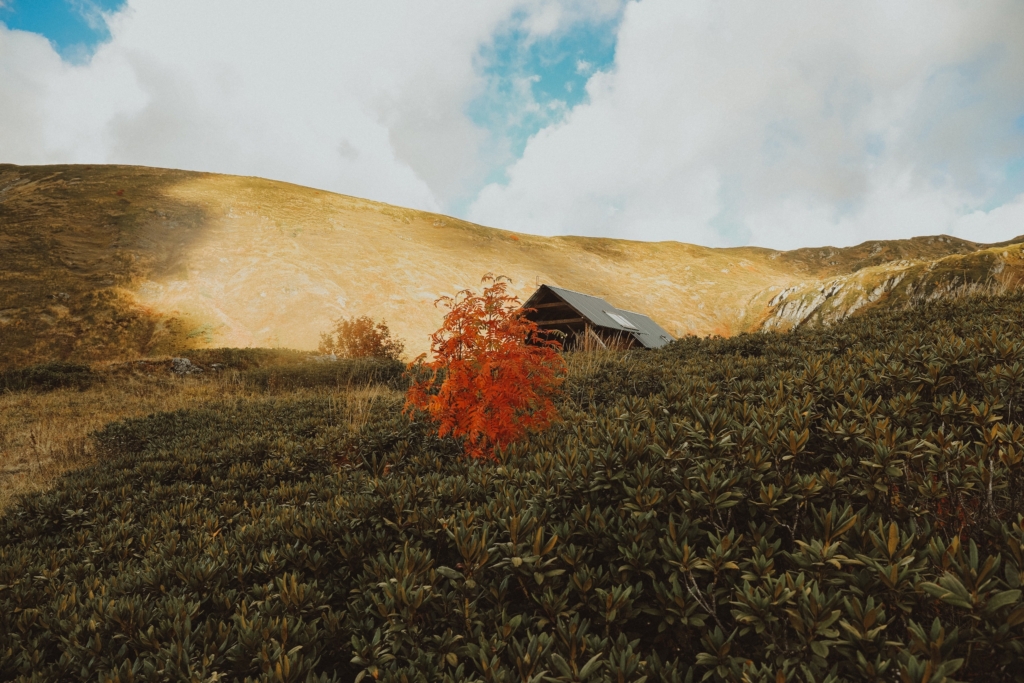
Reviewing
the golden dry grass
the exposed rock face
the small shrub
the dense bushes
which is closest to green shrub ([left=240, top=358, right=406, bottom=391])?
the golden dry grass

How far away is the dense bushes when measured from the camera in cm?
182

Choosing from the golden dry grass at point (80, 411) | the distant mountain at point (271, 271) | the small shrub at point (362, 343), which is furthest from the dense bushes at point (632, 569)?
the small shrub at point (362, 343)

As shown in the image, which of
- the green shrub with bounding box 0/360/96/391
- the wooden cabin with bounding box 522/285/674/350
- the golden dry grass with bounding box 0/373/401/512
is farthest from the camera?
the wooden cabin with bounding box 522/285/674/350

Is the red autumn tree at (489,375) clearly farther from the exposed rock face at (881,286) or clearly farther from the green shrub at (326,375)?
the exposed rock face at (881,286)

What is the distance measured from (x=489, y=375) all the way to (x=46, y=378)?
20093mm

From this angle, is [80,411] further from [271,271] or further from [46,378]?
[271,271]

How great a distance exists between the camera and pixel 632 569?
2375 mm

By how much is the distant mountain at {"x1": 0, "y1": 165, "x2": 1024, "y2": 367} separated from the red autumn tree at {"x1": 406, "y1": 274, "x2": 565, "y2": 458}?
36.3 ft

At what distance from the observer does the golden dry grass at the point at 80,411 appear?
8.59 metres

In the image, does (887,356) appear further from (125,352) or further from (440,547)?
(125,352)

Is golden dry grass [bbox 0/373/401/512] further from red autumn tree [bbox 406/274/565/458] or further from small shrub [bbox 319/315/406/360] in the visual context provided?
small shrub [bbox 319/315/406/360]

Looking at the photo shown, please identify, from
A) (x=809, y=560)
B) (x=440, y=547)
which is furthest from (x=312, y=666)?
(x=809, y=560)

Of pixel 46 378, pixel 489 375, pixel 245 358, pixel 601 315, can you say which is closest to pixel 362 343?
pixel 245 358

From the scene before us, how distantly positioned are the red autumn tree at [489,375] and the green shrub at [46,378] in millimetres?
18275
